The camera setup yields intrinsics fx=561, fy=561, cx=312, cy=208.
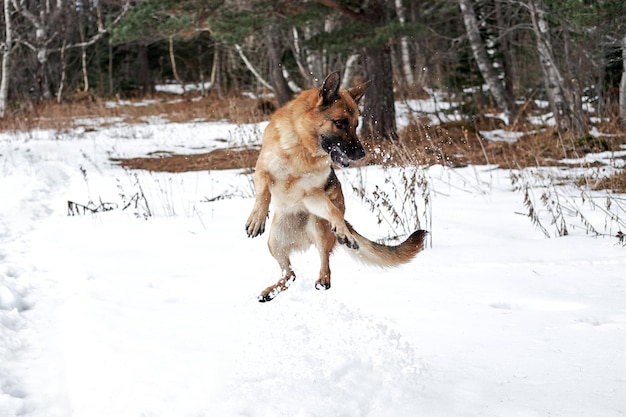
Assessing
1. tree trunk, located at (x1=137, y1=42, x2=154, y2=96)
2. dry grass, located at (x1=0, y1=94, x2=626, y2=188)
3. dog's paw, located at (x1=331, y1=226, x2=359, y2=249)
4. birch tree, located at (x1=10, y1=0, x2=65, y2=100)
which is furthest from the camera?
tree trunk, located at (x1=137, y1=42, x2=154, y2=96)

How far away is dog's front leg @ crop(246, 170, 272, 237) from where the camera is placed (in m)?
3.61

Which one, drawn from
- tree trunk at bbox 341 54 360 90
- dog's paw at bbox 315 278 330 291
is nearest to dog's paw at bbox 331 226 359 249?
dog's paw at bbox 315 278 330 291

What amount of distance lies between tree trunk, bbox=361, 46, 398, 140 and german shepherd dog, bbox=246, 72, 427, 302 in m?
7.54

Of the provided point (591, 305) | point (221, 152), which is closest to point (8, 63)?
point (221, 152)

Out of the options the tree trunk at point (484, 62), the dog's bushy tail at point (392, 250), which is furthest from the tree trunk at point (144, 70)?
the dog's bushy tail at point (392, 250)

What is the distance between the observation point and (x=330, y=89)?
12.3 ft

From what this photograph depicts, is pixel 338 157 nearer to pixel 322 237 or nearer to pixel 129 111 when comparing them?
pixel 322 237

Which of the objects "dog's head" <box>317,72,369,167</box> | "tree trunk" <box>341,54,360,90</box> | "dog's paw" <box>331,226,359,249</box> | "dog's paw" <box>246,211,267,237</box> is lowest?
"dog's paw" <box>331,226,359,249</box>

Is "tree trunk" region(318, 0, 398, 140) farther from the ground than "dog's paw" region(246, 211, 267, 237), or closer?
farther from the ground

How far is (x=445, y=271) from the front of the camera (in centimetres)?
459

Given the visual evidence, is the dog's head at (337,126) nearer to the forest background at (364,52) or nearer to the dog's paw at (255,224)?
the forest background at (364,52)

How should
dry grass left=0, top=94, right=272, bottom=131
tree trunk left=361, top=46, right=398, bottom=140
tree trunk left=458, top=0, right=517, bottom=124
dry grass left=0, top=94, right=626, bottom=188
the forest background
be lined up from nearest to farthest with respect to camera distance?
1. dry grass left=0, top=94, right=626, bottom=188
2. the forest background
3. tree trunk left=361, top=46, right=398, bottom=140
4. tree trunk left=458, top=0, right=517, bottom=124
5. dry grass left=0, top=94, right=272, bottom=131

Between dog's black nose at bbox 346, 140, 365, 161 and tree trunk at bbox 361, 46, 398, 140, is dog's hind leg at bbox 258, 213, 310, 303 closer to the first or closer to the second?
dog's black nose at bbox 346, 140, 365, 161

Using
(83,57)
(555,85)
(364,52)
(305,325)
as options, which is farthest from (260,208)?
(83,57)
